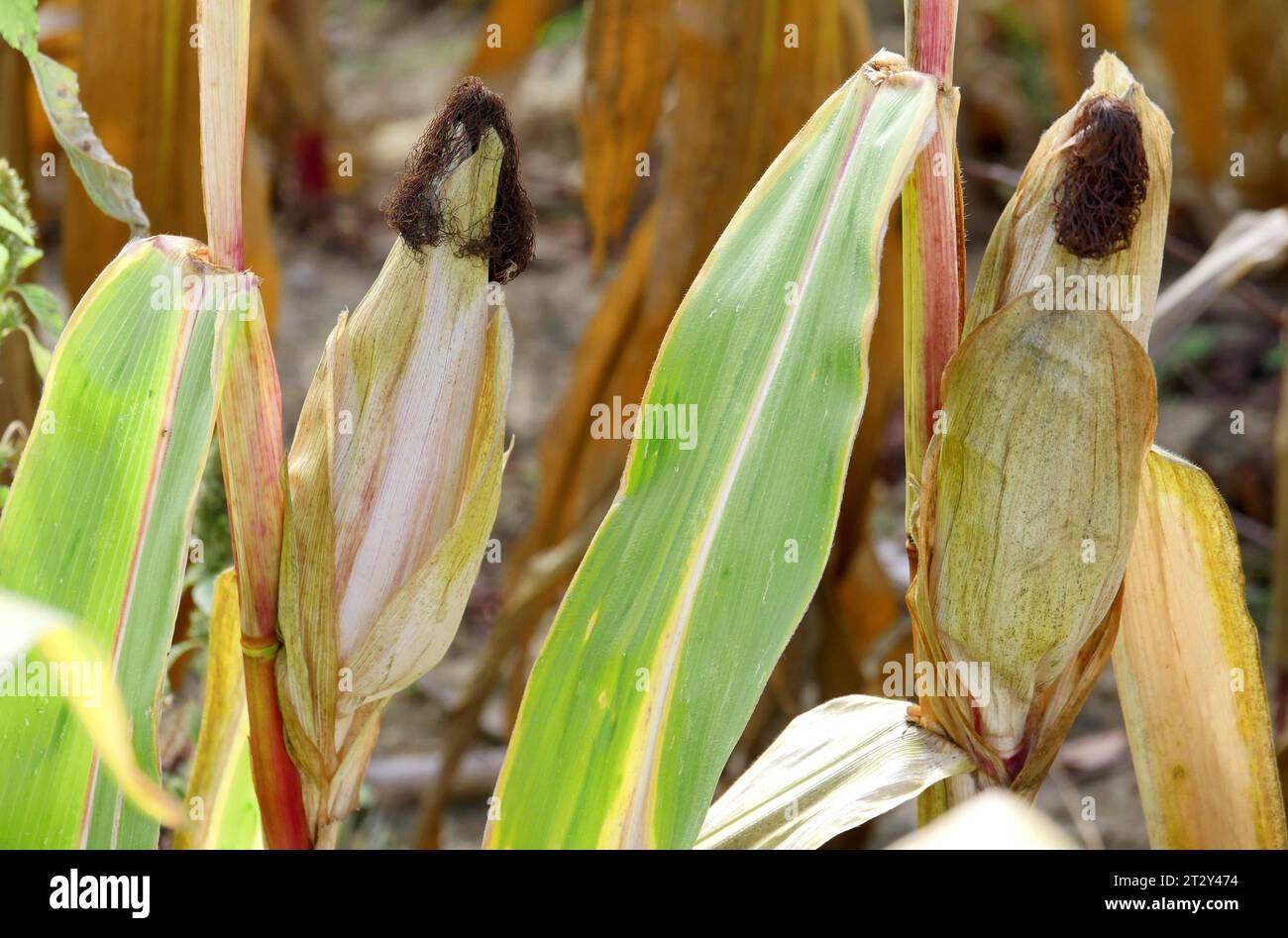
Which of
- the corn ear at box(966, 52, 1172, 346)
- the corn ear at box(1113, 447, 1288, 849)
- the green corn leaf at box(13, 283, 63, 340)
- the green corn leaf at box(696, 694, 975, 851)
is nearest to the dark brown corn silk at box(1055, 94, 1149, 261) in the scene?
the corn ear at box(966, 52, 1172, 346)

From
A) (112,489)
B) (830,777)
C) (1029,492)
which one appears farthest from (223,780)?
(1029,492)

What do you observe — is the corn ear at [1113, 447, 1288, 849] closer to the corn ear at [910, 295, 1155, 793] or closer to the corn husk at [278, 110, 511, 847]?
the corn ear at [910, 295, 1155, 793]

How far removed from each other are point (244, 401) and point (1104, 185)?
38 cm

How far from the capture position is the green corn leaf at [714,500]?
0.53 meters

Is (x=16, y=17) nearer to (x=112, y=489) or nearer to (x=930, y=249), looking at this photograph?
(x=112, y=489)

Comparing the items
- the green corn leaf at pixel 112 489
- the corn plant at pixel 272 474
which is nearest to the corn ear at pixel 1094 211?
the corn plant at pixel 272 474

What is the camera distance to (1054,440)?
53cm

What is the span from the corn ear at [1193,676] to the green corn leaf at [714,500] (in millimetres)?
221

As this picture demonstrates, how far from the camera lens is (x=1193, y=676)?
640mm

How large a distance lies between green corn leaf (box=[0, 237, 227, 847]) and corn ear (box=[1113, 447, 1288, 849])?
48cm

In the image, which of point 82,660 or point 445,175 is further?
point 445,175

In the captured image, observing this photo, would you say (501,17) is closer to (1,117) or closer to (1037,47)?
(1,117)

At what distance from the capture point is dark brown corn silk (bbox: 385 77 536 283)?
0.53 metres

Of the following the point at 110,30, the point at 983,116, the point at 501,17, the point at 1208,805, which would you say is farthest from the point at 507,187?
the point at 983,116
